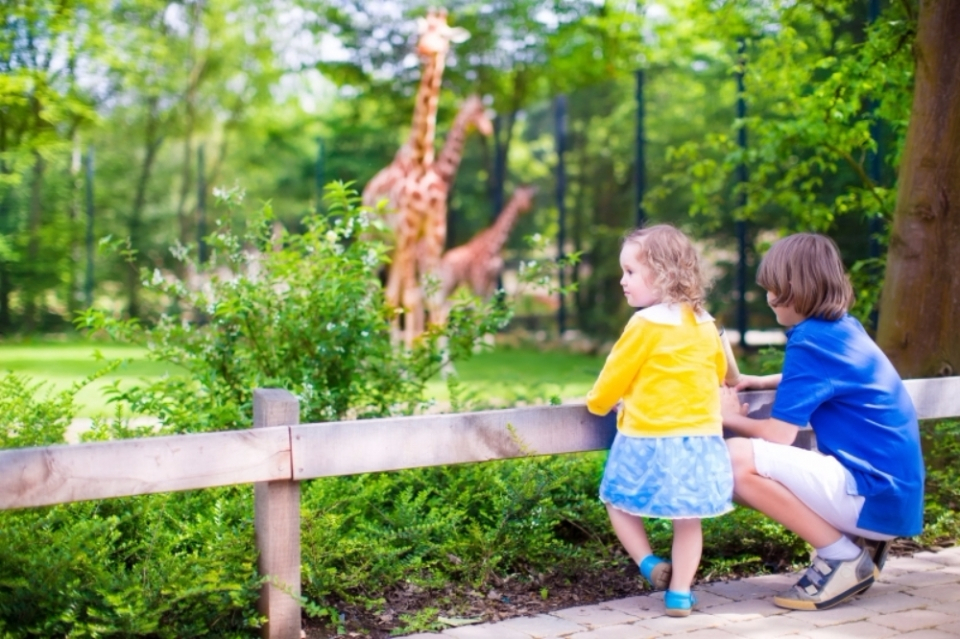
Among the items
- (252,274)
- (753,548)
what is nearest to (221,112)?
(252,274)

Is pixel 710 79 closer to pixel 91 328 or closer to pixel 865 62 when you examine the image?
pixel 865 62

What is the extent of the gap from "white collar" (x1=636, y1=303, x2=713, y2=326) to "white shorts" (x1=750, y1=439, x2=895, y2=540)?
565 mm

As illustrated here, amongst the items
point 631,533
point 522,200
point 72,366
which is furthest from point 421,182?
point 631,533

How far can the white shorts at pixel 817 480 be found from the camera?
12.4ft

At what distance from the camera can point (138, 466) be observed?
10.6 ft

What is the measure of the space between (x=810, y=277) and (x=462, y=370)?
10.1 meters

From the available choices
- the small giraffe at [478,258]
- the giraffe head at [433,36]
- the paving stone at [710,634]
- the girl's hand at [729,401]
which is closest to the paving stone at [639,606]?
the paving stone at [710,634]

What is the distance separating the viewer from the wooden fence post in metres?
3.50

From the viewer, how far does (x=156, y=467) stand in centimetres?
326

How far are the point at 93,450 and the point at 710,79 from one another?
14.6 meters

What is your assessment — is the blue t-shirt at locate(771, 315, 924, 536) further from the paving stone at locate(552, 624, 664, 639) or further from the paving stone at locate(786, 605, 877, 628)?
the paving stone at locate(552, 624, 664, 639)

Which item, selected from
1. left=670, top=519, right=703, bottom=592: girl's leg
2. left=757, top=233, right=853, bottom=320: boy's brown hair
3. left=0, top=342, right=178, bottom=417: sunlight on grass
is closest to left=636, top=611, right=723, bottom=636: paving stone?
left=670, top=519, right=703, bottom=592: girl's leg

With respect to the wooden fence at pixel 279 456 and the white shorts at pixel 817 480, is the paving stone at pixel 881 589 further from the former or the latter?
the wooden fence at pixel 279 456

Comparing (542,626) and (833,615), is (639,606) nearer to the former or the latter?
(542,626)
